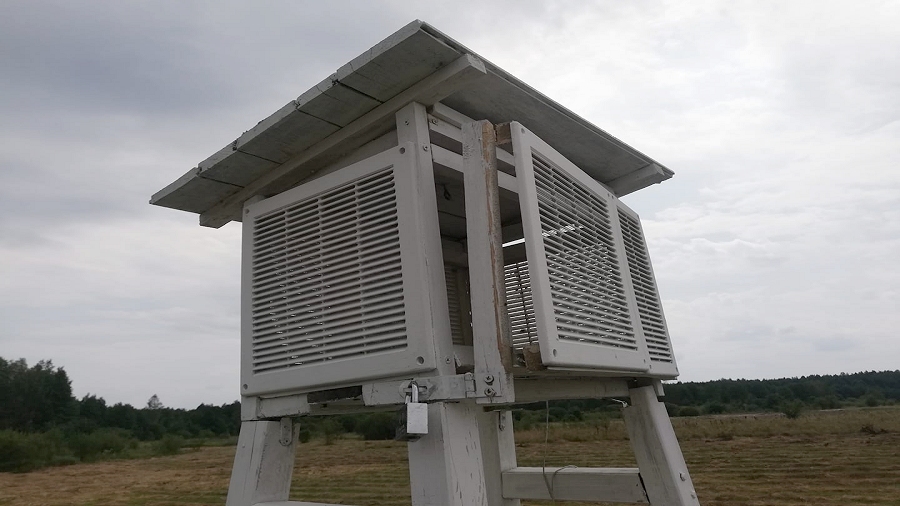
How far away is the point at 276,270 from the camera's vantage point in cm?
309

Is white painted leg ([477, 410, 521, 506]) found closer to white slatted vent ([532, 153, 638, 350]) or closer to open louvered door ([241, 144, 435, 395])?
white slatted vent ([532, 153, 638, 350])

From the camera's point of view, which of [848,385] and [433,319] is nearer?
[433,319]

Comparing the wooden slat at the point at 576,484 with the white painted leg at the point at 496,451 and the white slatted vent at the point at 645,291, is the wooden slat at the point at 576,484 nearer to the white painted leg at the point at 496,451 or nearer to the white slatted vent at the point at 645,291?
the white painted leg at the point at 496,451

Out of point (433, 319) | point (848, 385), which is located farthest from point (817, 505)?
point (848, 385)

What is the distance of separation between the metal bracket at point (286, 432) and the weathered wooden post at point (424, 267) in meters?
0.01

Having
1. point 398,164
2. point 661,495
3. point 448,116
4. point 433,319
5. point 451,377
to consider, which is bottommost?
point 661,495

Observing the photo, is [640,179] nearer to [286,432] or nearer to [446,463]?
[446,463]

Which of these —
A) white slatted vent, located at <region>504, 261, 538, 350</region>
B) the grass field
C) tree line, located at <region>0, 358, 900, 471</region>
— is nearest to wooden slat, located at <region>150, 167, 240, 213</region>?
white slatted vent, located at <region>504, 261, 538, 350</region>

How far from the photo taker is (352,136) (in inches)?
118

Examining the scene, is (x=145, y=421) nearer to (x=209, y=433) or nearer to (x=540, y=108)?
(x=209, y=433)

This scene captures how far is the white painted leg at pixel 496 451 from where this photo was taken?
14.7 feet

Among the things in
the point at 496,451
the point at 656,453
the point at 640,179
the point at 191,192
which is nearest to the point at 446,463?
the point at 656,453

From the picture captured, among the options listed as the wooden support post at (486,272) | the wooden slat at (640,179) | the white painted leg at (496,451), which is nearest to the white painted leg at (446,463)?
the wooden support post at (486,272)

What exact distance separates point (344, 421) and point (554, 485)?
119 ft
